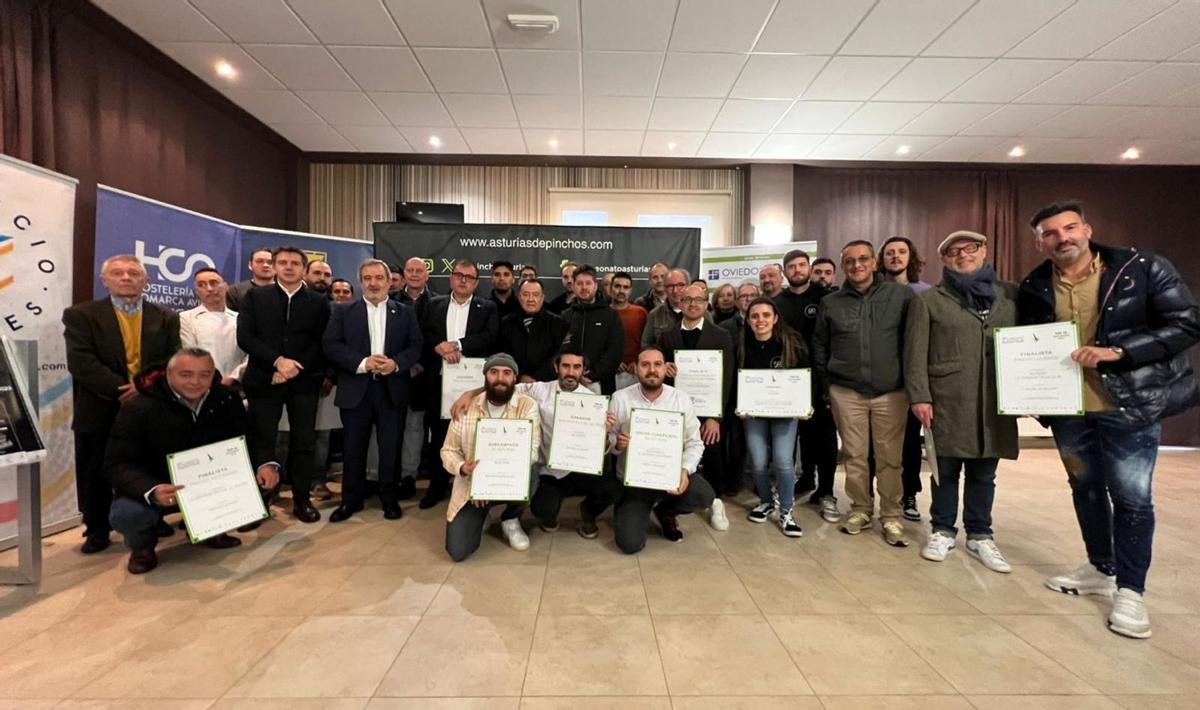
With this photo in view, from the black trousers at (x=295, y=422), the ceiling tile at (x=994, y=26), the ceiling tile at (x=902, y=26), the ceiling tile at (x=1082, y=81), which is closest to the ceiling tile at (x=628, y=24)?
the ceiling tile at (x=902, y=26)

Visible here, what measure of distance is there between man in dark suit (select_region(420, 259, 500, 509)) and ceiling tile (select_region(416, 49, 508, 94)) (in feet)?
6.75

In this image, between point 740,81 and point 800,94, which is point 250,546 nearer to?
point 740,81

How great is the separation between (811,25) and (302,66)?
455cm

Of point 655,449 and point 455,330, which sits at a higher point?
point 455,330

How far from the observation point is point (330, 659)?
1982 millimetres

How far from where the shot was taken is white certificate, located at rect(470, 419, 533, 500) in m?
2.81

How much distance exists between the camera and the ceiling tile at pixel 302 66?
4348 mm

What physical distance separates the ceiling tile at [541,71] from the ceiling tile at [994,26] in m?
3.12

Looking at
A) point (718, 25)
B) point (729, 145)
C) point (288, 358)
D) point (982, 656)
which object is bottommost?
point (982, 656)

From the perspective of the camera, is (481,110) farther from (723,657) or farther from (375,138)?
(723,657)

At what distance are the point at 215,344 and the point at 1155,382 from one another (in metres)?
5.48

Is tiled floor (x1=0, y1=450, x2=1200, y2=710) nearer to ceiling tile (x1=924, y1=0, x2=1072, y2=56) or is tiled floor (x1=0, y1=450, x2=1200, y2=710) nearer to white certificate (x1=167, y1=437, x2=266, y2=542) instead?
white certificate (x1=167, y1=437, x2=266, y2=542)

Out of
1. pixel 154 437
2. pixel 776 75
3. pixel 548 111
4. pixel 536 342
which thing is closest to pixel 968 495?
pixel 536 342

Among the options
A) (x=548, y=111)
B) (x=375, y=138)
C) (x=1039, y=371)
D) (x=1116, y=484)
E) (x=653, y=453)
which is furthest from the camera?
(x=375, y=138)
